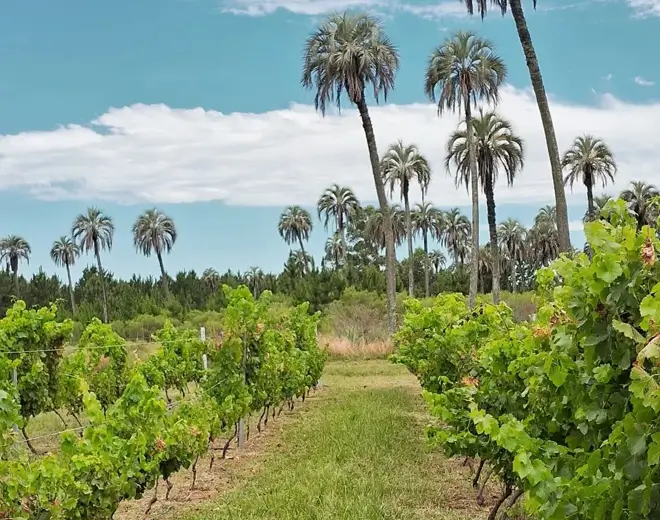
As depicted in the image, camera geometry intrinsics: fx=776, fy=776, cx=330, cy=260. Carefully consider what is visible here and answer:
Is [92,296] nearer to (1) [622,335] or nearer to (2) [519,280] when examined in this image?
(2) [519,280]

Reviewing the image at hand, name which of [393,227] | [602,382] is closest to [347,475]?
[602,382]

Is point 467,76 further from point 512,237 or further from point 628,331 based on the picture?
point 512,237

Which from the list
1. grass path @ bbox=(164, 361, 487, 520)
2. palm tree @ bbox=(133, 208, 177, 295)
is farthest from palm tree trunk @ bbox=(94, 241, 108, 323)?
grass path @ bbox=(164, 361, 487, 520)

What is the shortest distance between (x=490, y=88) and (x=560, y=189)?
15171 millimetres

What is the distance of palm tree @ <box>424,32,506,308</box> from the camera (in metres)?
28.4

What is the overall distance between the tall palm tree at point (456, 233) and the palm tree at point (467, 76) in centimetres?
3658

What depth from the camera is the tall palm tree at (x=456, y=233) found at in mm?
66938

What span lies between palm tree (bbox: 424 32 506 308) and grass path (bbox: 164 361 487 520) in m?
16.5

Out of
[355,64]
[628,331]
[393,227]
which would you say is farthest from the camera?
[393,227]

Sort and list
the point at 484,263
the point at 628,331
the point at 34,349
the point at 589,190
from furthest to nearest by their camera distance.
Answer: the point at 484,263 → the point at 589,190 → the point at 34,349 → the point at 628,331

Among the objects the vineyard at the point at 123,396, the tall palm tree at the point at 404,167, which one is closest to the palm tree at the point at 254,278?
the tall palm tree at the point at 404,167

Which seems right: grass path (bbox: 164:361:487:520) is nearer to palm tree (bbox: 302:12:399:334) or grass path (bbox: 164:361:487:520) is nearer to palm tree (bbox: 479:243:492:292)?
palm tree (bbox: 302:12:399:334)

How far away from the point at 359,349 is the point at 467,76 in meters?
10.7

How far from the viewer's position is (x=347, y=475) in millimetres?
8336
